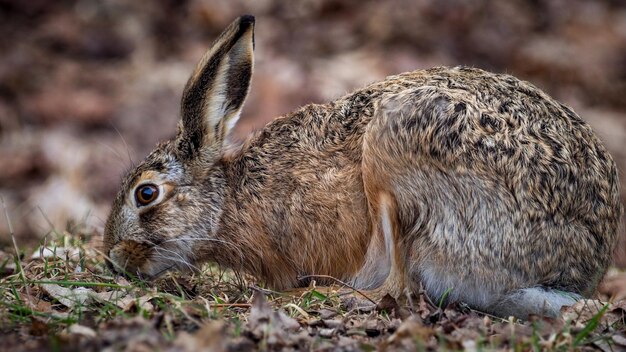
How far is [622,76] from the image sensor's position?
14219mm

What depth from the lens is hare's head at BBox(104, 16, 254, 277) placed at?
22.5ft

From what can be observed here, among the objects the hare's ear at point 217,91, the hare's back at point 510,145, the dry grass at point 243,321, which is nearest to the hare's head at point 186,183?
the hare's ear at point 217,91

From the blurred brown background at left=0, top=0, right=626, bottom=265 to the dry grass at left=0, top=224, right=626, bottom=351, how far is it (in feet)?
19.5

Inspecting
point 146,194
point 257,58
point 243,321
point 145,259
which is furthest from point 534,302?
point 257,58

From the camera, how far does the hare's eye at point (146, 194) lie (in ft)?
23.2

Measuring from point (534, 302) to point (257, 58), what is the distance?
857cm

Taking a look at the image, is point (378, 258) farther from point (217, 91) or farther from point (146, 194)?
point (146, 194)

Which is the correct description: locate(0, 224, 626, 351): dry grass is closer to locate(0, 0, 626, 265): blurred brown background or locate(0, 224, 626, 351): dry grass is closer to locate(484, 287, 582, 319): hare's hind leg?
locate(484, 287, 582, 319): hare's hind leg

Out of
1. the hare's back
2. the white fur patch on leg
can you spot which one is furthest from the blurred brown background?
the hare's back

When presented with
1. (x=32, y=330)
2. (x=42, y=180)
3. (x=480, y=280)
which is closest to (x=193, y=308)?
(x=32, y=330)

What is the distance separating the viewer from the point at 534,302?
5.95 m

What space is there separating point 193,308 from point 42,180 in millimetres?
7393

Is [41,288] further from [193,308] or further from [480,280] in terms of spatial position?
[480,280]

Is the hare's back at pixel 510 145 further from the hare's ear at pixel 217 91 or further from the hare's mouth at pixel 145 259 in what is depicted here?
the hare's mouth at pixel 145 259
